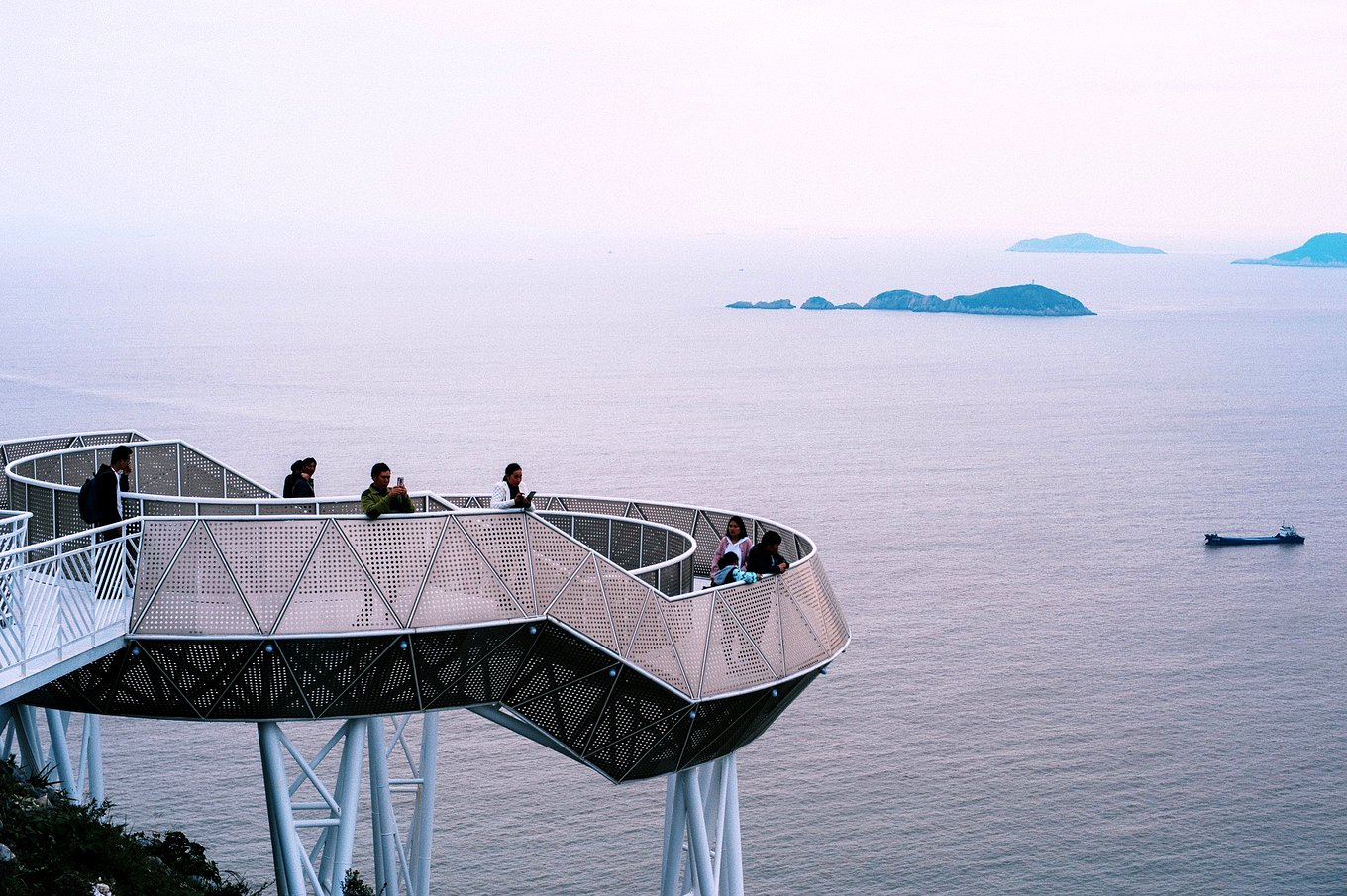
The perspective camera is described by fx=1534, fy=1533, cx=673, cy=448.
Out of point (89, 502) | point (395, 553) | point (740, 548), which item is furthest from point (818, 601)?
point (89, 502)

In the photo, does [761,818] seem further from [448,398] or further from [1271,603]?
[448,398]

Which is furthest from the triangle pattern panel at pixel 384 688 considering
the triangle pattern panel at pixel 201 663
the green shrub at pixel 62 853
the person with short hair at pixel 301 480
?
the person with short hair at pixel 301 480

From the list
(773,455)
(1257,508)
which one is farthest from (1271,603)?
(773,455)

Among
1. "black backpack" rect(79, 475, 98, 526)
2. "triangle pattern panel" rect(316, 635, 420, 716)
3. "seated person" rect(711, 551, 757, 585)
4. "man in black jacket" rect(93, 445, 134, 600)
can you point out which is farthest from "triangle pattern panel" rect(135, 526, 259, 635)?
"seated person" rect(711, 551, 757, 585)

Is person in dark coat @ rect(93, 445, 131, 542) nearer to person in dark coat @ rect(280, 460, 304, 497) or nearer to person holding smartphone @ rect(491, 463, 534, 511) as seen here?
person in dark coat @ rect(280, 460, 304, 497)

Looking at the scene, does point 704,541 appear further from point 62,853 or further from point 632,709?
point 62,853

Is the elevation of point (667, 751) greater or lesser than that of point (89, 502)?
lesser
